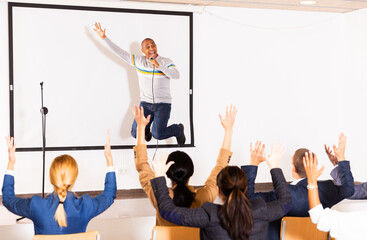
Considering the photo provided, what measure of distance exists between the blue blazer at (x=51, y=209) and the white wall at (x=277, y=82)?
384 centimetres

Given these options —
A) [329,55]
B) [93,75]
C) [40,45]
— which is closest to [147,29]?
[93,75]

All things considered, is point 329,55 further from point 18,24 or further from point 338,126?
point 18,24

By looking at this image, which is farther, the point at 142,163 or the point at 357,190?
the point at 357,190

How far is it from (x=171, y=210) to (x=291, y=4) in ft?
17.5

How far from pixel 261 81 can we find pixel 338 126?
1.53 m

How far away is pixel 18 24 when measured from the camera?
20.2 ft

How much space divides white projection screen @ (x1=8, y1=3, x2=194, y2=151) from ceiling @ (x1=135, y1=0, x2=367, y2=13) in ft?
1.12

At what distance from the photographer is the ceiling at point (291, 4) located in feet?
22.3

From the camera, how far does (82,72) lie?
6.46 meters

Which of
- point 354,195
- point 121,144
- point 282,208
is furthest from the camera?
point 121,144

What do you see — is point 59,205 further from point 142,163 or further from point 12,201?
point 142,163

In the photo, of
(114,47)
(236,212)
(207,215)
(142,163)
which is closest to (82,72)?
(114,47)

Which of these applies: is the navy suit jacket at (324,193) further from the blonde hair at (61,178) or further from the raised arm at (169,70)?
the raised arm at (169,70)

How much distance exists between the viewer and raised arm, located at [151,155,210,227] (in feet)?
Result: 7.85
